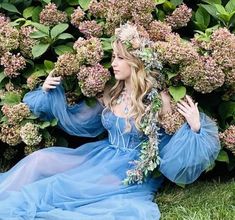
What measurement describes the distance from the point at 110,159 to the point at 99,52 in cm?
74

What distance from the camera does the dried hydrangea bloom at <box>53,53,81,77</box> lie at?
14.5ft

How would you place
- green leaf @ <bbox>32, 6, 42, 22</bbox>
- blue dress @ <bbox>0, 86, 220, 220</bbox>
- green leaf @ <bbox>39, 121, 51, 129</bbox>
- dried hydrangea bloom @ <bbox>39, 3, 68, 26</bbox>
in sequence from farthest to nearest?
green leaf @ <bbox>32, 6, 42, 22</bbox>
dried hydrangea bloom @ <bbox>39, 3, 68, 26</bbox>
green leaf @ <bbox>39, 121, 51, 129</bbox>
blue dress @ <bbox>0, 86, 220, 220</bbox>

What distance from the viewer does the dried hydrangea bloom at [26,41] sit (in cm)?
471

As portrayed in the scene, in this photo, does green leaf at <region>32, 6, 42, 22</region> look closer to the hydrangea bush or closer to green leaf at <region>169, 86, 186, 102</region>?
the hydrangea bush

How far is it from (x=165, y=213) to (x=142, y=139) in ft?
1.75

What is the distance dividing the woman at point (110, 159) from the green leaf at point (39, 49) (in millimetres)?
190

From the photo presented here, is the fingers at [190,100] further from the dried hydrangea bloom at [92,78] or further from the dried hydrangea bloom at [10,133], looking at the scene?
the dried hydrangea bloom at [10,133]

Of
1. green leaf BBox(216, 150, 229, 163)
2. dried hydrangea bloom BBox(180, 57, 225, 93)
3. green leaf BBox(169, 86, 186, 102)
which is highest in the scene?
dried hydrangea bloom BBox(180, 57, 225, 93)

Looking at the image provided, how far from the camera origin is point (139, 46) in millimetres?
4305

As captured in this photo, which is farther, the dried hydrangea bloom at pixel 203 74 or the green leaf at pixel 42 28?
the green leaf at pixel 42 28

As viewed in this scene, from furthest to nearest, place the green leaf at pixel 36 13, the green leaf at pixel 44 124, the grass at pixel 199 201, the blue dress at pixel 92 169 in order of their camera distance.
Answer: the green leaf at pixel 36 13 → the green leaf at pixel 44 124 → the grass at pixel 199 201 → the blue dress at pixel 92 169

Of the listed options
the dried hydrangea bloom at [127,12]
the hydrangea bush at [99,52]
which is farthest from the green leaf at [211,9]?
the dried hydrangea bloom at [127,12]

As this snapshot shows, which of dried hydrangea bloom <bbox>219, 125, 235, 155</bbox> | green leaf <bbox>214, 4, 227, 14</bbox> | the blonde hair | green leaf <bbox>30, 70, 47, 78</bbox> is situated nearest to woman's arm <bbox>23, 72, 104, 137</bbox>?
green leaf <bbox>30, 70, 47, 78</bbox>

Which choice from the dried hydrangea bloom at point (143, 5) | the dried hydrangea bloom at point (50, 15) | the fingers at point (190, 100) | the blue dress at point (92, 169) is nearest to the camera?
the blue dress at point (92, 169)
